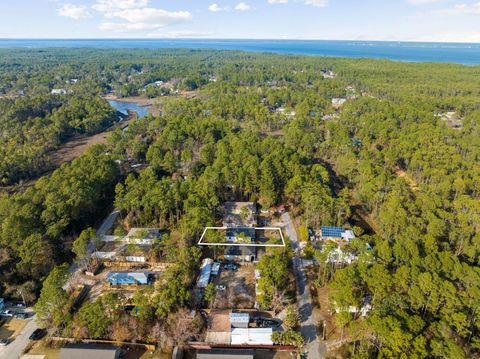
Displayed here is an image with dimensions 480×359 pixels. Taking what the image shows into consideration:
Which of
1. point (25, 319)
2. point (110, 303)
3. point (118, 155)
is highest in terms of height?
point (118, 155)

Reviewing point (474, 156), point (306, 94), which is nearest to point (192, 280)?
point (474, 156)

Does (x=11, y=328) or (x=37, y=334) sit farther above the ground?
(x=37, y=334)

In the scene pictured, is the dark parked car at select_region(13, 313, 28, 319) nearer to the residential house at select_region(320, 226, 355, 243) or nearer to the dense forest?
the dense forest

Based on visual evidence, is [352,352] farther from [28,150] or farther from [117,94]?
[117,94]

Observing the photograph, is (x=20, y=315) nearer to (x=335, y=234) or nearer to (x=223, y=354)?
(x=223, y=354)

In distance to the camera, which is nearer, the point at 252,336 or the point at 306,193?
the point at 252,336

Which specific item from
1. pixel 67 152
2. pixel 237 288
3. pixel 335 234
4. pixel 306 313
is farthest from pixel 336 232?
pixel 67 152

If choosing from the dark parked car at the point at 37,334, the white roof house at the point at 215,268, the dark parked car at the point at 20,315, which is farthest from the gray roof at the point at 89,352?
the white roof house at the point at 215,268
